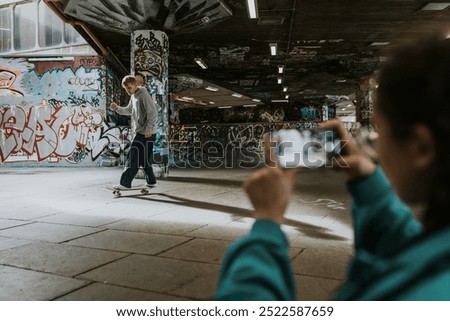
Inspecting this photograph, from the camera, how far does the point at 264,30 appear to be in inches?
468

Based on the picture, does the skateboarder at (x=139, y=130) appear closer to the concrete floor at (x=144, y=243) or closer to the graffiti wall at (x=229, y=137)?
the concrete floor at (x=144, y=243)

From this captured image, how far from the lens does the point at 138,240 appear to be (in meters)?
3.88

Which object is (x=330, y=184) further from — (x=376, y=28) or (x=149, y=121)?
(x=376, y=28)

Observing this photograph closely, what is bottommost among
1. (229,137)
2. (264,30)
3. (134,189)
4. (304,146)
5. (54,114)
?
(134,189)

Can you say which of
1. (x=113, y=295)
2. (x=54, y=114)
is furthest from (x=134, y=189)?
(x=54, y=114)

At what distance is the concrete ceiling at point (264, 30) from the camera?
958 centimetres

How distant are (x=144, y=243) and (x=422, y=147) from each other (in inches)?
133

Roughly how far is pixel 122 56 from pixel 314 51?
24.8 ft

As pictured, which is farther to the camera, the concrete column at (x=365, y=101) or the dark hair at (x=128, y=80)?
the concrete column at (x=365, y=101)

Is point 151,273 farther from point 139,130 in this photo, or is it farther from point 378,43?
point 378,43

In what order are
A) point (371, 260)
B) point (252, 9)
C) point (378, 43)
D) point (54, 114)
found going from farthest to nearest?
point (54, 114)
point (378, 43)
point (252, 9)
point (371, 260)

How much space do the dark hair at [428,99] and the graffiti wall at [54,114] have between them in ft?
46.8

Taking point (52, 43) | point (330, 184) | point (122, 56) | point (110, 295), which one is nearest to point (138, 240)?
point (110, 295)

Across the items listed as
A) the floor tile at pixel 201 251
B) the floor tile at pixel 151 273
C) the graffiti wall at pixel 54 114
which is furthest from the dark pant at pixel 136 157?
the graffiti wall at pixel 54 114
